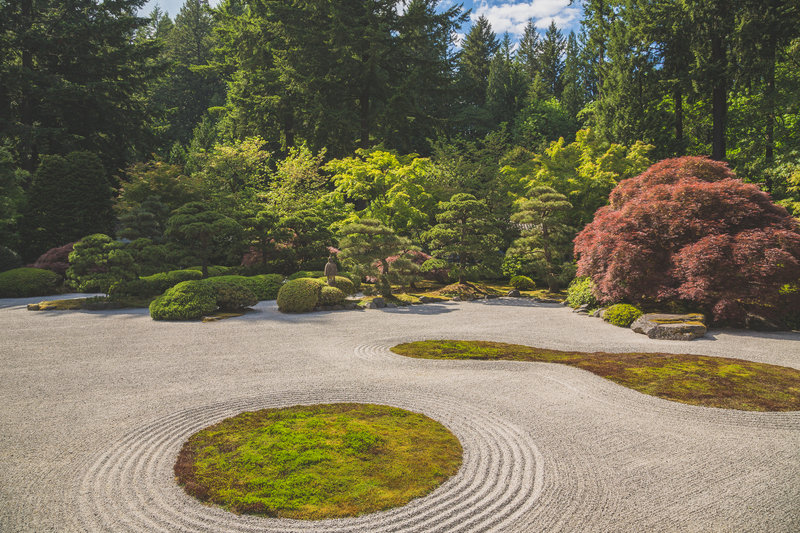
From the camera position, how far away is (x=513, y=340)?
358 inches

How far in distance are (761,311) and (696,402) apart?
6084 mm

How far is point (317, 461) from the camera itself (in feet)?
12.5

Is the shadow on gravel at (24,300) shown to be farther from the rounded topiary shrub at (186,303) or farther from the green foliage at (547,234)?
the green foliage at (547,234)

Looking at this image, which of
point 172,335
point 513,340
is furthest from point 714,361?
point 172,335

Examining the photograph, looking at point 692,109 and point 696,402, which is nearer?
point 696,402

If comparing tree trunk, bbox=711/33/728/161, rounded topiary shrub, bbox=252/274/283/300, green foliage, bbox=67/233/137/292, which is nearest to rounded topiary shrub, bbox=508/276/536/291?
tree trunk, bbox=711/33/728/161

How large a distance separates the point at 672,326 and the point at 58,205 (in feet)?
79.5

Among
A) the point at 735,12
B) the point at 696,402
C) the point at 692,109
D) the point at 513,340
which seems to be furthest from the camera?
the point at 692,109

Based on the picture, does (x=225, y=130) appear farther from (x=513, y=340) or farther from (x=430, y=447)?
(x=430, y=447)

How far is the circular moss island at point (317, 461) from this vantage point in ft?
10.6

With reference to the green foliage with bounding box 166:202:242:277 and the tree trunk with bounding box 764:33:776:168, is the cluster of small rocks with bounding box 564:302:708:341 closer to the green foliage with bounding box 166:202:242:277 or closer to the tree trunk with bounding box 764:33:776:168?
the tree trunk with bounding box 764:33:776:168

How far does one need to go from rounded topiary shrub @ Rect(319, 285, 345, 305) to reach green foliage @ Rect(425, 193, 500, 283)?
4232mm

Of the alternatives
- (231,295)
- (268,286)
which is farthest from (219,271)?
(231,295)

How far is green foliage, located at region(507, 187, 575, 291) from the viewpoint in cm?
1545
